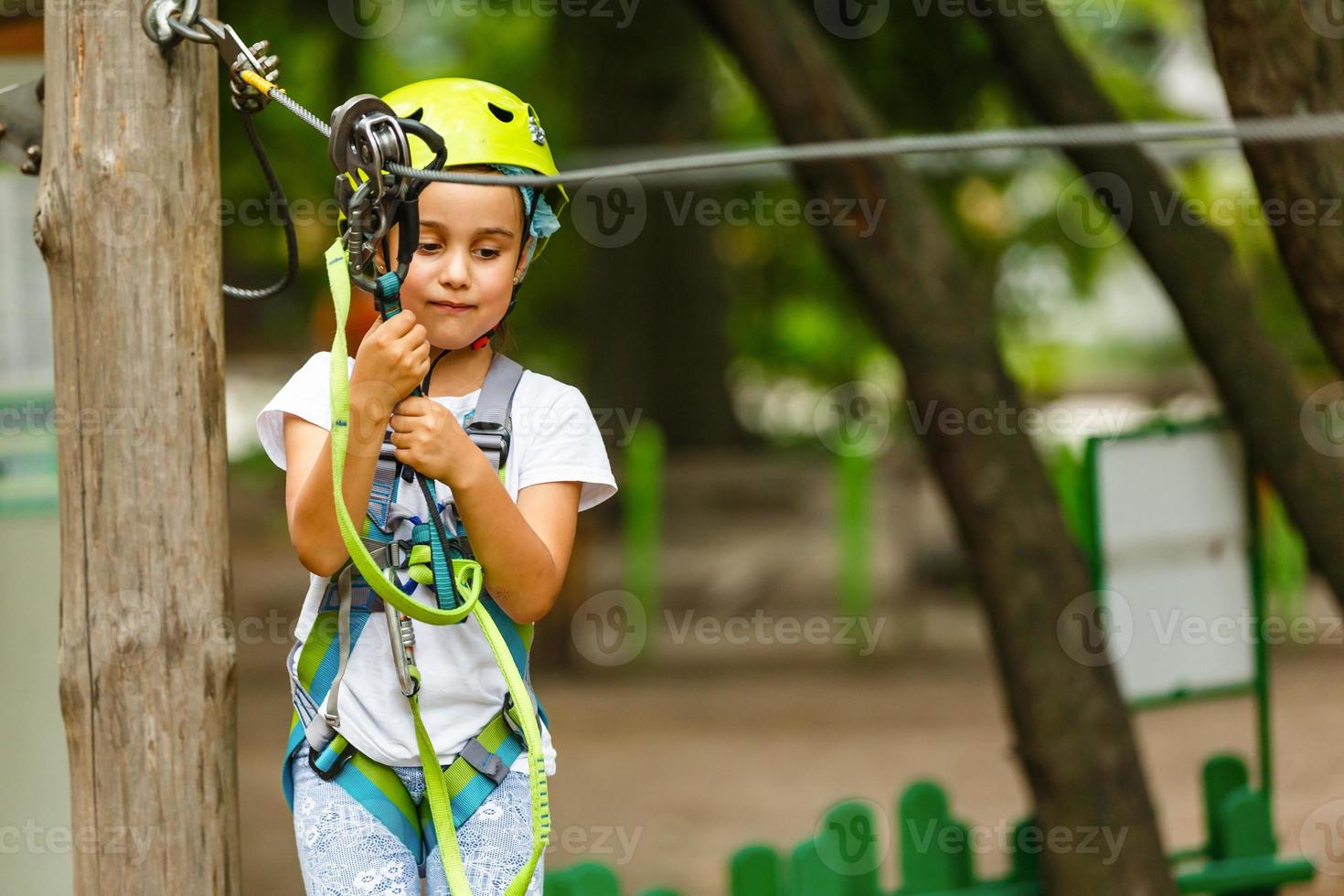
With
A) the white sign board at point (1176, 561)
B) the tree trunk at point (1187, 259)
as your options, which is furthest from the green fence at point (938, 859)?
the tree trunk at point (1187, 259)

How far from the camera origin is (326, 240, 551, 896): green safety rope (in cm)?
187

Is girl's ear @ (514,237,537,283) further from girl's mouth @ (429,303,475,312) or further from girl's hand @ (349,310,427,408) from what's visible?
girl's hand @ (349,310,427,408)

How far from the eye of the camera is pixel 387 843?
2049mm

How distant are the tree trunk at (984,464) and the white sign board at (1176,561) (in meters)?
0.28

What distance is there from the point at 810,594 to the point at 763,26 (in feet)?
25.9

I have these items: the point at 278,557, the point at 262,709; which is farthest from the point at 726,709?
the point at 278,557

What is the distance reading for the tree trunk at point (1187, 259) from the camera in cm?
420

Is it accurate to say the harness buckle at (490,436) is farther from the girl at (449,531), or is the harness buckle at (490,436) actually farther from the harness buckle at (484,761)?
the harness buckle at (484,761)

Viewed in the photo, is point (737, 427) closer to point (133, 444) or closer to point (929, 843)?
point (929, 843)

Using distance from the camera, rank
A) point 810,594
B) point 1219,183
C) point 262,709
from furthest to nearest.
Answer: point 1219,183, point 810,594, point 262,709

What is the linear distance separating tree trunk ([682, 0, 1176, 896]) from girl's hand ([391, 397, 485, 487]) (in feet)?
7.76

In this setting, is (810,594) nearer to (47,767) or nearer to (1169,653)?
(1169,653)

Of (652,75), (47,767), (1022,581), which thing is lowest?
(47,767)

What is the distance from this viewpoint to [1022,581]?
4059 mm
